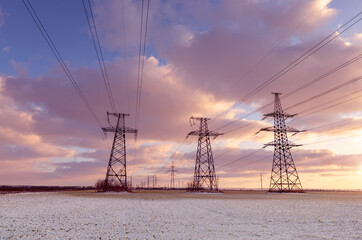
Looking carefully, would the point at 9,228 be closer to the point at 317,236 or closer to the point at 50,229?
the point at 50,229

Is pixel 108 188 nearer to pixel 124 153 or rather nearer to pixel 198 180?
pixel 124 153

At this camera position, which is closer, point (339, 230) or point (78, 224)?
point (339, 230)

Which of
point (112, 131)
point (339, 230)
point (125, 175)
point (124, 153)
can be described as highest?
point (112, 131)

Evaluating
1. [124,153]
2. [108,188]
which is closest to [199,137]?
[124,153]

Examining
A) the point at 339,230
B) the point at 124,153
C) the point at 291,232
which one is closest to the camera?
the point at 291,232

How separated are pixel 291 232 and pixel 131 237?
283 inches

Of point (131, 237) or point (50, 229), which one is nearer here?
point (131, 237)

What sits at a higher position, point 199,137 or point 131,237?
point 199,137

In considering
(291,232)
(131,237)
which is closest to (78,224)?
(131,237)

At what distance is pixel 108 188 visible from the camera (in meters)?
66.4

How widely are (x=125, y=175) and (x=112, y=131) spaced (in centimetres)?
968

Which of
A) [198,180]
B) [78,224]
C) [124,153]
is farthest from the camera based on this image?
[198,180]

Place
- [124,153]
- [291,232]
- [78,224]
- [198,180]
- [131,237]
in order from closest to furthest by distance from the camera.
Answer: [131,237], [291,232], [78,224], [124,153], [198,180]

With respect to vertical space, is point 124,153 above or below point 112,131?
below
